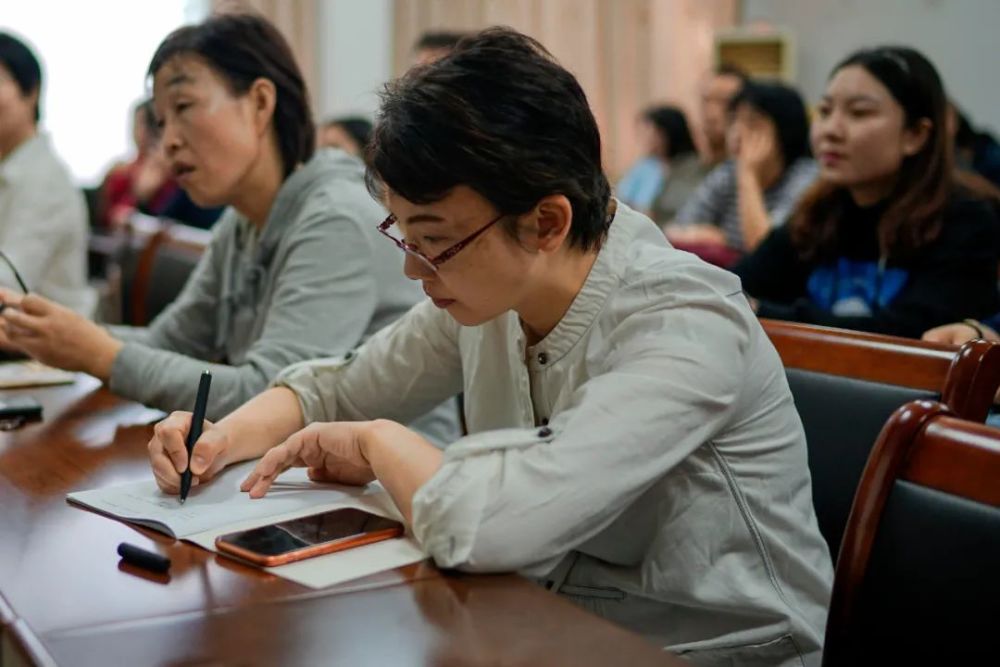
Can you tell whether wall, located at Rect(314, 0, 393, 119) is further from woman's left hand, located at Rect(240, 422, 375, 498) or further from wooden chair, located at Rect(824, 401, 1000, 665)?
wooden chair, located at Rect(824, 401, 1000, 665)

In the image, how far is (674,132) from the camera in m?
5.97

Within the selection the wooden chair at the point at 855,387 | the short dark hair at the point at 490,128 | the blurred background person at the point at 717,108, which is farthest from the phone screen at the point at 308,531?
the blurred background person at the point at 717,108

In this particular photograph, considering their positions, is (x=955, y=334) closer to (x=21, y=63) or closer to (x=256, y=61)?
(x=256, y=61)

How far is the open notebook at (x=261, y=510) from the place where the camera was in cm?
102

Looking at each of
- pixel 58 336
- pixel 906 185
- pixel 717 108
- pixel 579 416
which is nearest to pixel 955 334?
pixel 906 185

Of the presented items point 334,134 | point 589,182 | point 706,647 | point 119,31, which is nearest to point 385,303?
point 589,182

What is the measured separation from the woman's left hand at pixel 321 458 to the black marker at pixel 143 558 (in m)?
0.19

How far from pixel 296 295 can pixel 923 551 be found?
3.56 feet

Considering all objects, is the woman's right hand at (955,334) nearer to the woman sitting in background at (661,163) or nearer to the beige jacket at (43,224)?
the beige jacket at (43,224)

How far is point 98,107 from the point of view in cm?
625

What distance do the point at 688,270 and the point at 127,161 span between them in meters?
5.66

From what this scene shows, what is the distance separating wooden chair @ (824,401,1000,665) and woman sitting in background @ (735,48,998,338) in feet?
3.89

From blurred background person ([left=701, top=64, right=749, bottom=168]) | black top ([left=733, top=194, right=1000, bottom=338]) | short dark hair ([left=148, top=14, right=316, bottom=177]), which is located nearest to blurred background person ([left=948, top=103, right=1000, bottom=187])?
blurred background person ([left=701, top=64, right=749, bottom=168])

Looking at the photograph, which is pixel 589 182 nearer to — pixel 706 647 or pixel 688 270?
Answer: pixel 688 270
